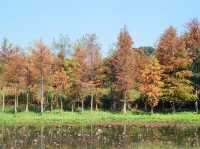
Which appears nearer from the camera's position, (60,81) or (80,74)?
(80,74)

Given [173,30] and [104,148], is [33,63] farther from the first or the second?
[104,148]

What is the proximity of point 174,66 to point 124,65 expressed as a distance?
23.6ft

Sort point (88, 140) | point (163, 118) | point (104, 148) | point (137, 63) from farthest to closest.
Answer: point (137, 63) < point (163, 118) < point (88, 140) < point (104, 148)

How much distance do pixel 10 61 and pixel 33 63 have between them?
12.2 ft

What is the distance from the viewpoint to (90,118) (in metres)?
65.4

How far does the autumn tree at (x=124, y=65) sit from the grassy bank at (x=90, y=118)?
4.05 metres

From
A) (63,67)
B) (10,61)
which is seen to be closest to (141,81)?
(63,67)

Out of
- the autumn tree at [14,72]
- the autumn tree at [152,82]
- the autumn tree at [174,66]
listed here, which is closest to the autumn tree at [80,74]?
the autumn tree at [14,72]

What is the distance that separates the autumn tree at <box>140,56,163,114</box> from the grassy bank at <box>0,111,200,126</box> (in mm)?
2787

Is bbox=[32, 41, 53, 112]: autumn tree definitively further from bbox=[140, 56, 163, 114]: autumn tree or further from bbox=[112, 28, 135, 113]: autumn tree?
bbox=[140, 56, 163, 114]: autumn tree

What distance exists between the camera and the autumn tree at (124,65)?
7212 cm

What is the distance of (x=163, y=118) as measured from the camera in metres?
64.3

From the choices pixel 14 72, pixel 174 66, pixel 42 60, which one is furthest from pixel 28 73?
pixel 174 66

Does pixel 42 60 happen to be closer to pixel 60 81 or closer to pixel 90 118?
pixel 60 81
